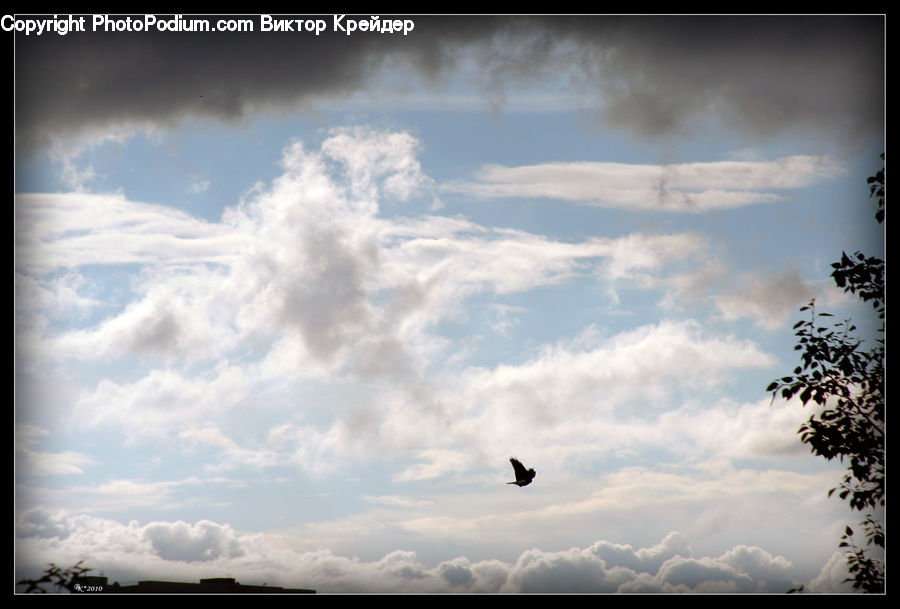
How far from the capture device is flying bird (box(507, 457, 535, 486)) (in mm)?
18864

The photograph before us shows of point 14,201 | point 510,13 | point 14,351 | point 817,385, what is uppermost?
point 510,13

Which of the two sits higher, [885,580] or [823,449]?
[823,449]

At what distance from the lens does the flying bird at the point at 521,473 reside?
61.9 feet

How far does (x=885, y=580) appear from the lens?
1305 cm

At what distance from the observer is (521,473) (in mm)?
19234
